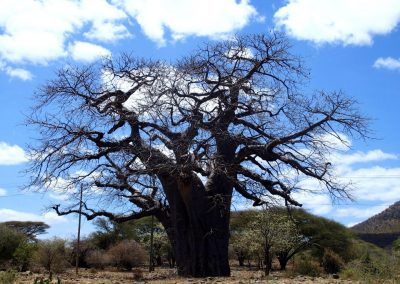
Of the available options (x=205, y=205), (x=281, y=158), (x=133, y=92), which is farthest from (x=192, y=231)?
(x=133, y=92)

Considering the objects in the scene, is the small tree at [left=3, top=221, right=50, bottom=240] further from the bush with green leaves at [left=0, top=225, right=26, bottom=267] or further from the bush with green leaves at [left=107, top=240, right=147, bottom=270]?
the bush with green leaves at [left=0, top=225, right=26, bottom=267]

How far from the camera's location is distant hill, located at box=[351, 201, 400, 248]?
55.9 metres

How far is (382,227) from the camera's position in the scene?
222 ft

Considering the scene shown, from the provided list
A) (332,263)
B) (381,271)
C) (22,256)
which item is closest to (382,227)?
(332,263)

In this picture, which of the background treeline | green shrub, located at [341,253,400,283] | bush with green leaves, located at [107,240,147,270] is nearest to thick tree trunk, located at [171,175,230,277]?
the background treeline

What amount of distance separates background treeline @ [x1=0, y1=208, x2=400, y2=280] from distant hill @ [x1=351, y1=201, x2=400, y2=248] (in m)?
7.08

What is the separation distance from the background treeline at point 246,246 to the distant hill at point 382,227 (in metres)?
7.08

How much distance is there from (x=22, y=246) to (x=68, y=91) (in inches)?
660

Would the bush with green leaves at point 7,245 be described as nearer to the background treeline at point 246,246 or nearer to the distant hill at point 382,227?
the background treeline at point 246,246

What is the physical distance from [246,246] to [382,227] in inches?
1255

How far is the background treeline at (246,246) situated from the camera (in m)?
29.9

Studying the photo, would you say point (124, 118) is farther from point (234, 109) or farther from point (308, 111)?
point (308, 111)

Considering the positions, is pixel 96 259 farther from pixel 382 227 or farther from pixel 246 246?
pixel 382 227

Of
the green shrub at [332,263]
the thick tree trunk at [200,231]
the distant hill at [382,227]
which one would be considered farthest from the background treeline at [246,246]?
the distant hill at [382,227]
